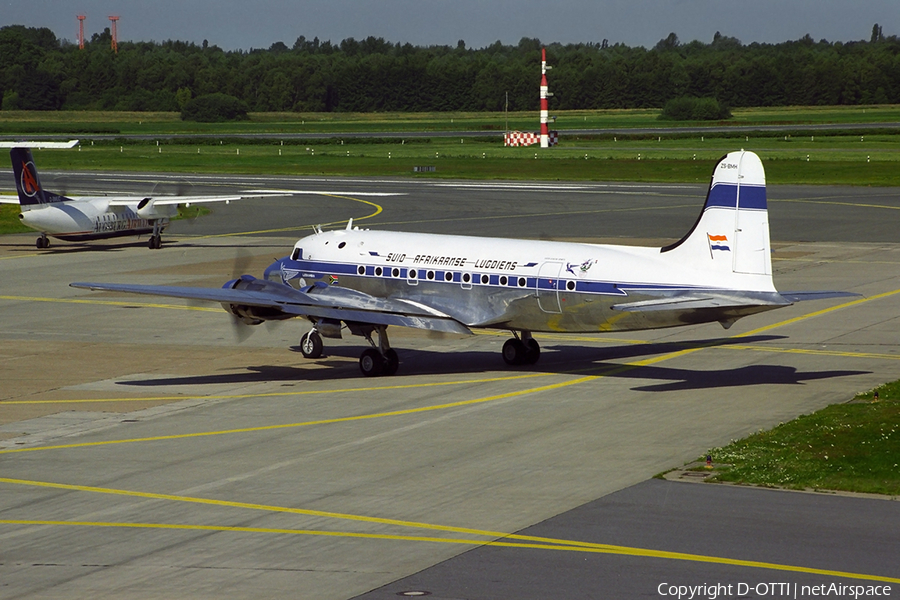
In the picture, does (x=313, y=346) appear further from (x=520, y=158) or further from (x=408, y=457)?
(x=520, y=158)

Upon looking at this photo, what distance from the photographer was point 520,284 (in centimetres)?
3041

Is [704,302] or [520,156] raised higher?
[520,156]

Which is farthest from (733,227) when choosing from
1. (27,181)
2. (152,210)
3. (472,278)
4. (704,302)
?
(27,181)

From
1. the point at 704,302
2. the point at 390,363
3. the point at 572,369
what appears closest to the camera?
the point at 704,302

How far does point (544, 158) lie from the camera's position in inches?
5133

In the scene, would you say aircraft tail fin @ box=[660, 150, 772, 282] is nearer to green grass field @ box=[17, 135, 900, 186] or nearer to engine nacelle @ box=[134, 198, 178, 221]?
engine nacelle @ box=[134, 198, 178, 221]

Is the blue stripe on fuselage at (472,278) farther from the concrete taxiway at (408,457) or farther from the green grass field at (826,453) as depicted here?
the green grass field at (826,453)

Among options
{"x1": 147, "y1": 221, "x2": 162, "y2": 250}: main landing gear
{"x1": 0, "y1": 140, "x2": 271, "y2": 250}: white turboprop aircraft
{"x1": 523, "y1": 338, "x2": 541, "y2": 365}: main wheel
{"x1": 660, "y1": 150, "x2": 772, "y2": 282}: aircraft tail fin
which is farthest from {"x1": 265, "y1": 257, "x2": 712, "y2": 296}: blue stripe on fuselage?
{"x1": 147, "y1": 221, "x2": 162, "y2": 250}: main landing gear

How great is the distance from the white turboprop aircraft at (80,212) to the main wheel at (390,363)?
34.0 m

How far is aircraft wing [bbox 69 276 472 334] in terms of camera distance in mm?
30828

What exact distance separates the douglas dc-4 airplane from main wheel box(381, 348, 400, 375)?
0.04m

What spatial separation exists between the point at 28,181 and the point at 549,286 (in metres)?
40.5

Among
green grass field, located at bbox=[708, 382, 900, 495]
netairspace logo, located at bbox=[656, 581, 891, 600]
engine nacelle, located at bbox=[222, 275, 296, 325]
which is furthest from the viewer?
engine nacelle, located at bbox=[222, 275, 296, 325]

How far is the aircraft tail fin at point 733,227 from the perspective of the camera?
90.2ft
